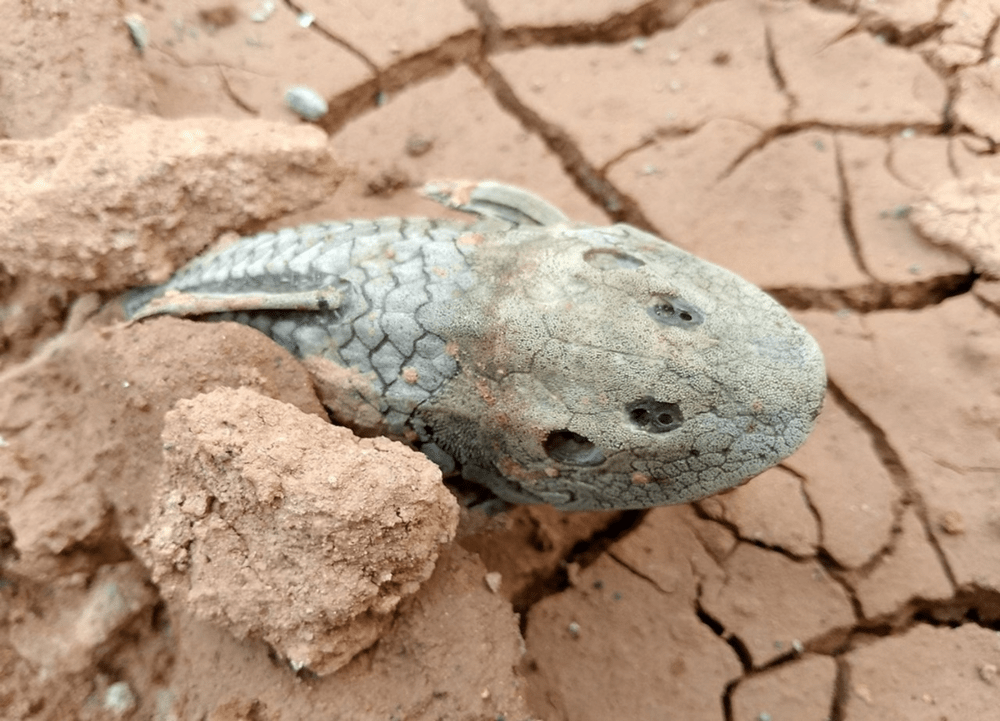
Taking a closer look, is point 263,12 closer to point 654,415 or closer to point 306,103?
point 306,103

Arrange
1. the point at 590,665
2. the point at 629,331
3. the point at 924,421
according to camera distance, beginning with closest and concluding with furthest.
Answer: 1. the point at 629,331
2. the point at 590,665
3. the point at 924,421

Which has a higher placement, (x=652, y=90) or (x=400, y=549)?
(x=652, y=90)

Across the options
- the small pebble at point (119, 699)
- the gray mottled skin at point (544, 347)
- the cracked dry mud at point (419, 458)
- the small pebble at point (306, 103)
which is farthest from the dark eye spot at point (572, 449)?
the small pebble at point (306, 103)

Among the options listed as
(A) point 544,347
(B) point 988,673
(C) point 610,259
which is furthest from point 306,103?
(B) point 988,673

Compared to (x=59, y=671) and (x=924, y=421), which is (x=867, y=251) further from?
(x=59, y=671)

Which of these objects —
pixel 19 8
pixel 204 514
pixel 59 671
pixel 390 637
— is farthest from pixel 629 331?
pixel 19 8

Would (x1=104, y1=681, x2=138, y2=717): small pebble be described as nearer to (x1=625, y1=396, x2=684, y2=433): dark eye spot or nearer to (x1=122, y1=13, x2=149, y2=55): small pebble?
(x1=625, y1=396, x2=684, y2=433): dark eye spot
